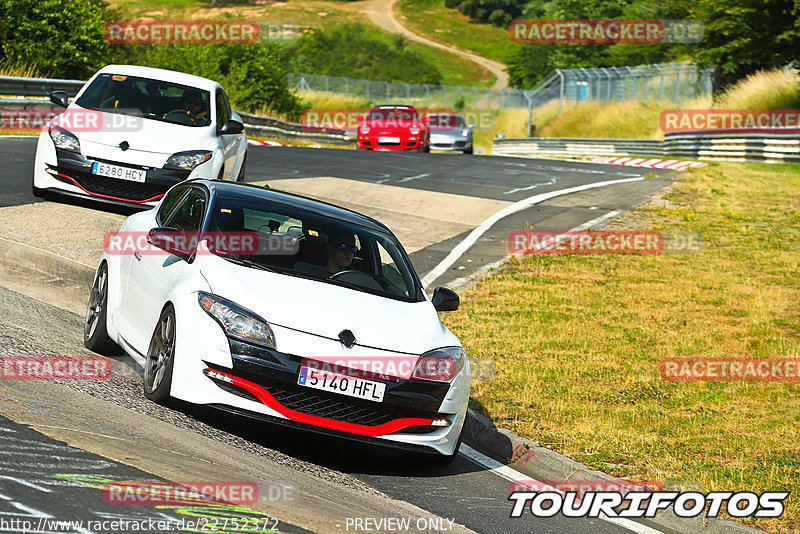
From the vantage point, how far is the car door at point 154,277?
6.99 metres

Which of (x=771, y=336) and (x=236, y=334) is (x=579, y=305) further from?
(x=236, y=334)

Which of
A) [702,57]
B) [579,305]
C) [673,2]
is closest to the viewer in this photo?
[579,305]

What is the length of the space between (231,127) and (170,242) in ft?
20.5

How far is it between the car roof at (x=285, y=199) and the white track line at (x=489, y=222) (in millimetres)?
4926

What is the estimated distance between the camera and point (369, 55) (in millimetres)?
100000

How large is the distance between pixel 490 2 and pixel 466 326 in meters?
134

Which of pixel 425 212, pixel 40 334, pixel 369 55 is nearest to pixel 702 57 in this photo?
pixel 425 212

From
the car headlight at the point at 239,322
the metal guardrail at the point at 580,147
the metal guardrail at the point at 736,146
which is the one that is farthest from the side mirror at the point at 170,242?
the metal guardrail at the point at 580,147

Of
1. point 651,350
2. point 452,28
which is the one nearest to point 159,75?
point 651,350

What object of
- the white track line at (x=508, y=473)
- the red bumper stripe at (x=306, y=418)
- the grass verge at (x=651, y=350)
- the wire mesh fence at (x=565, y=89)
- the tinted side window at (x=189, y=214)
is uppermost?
the wire mesh fence at (x=565, y=89)

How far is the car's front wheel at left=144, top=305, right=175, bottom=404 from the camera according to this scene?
6.39 metres

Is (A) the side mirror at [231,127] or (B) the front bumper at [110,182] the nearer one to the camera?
(B) the front bumper at [110,182]

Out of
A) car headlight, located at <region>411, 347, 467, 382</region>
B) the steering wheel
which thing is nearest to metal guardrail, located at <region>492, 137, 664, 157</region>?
the steering wheel

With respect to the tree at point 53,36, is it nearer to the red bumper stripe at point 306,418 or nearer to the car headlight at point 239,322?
the car headlight at point 239,322
